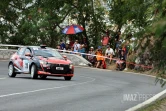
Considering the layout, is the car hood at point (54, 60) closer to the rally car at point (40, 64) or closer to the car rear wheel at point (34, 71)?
the rally car at point (40, 64)

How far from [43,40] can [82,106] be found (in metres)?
27.5

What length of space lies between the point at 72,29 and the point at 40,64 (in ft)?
49.7

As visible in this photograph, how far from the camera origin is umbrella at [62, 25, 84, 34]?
35.7 meters

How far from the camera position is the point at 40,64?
825 inches

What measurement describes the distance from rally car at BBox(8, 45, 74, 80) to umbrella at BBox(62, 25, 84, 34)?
12.9 m

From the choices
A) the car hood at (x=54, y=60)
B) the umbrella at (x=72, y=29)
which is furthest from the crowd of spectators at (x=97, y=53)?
the car hood at (x=54, y=60)

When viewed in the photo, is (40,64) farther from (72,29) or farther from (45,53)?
(72,29)

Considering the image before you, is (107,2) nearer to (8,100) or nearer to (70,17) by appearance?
(70,17)

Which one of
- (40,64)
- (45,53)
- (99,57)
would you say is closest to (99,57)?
(99,57)

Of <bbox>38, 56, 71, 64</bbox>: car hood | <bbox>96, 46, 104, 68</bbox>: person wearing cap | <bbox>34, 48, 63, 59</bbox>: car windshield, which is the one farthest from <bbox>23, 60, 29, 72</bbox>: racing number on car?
<bbox>96, 46, 104, 68</bbox>: person wearing cap

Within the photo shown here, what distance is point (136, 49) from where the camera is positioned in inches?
296

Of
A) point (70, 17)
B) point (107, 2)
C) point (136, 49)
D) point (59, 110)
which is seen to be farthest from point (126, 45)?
point (70, 17)

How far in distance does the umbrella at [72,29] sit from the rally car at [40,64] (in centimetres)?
1286

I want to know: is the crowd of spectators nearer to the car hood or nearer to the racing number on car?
the car hood
